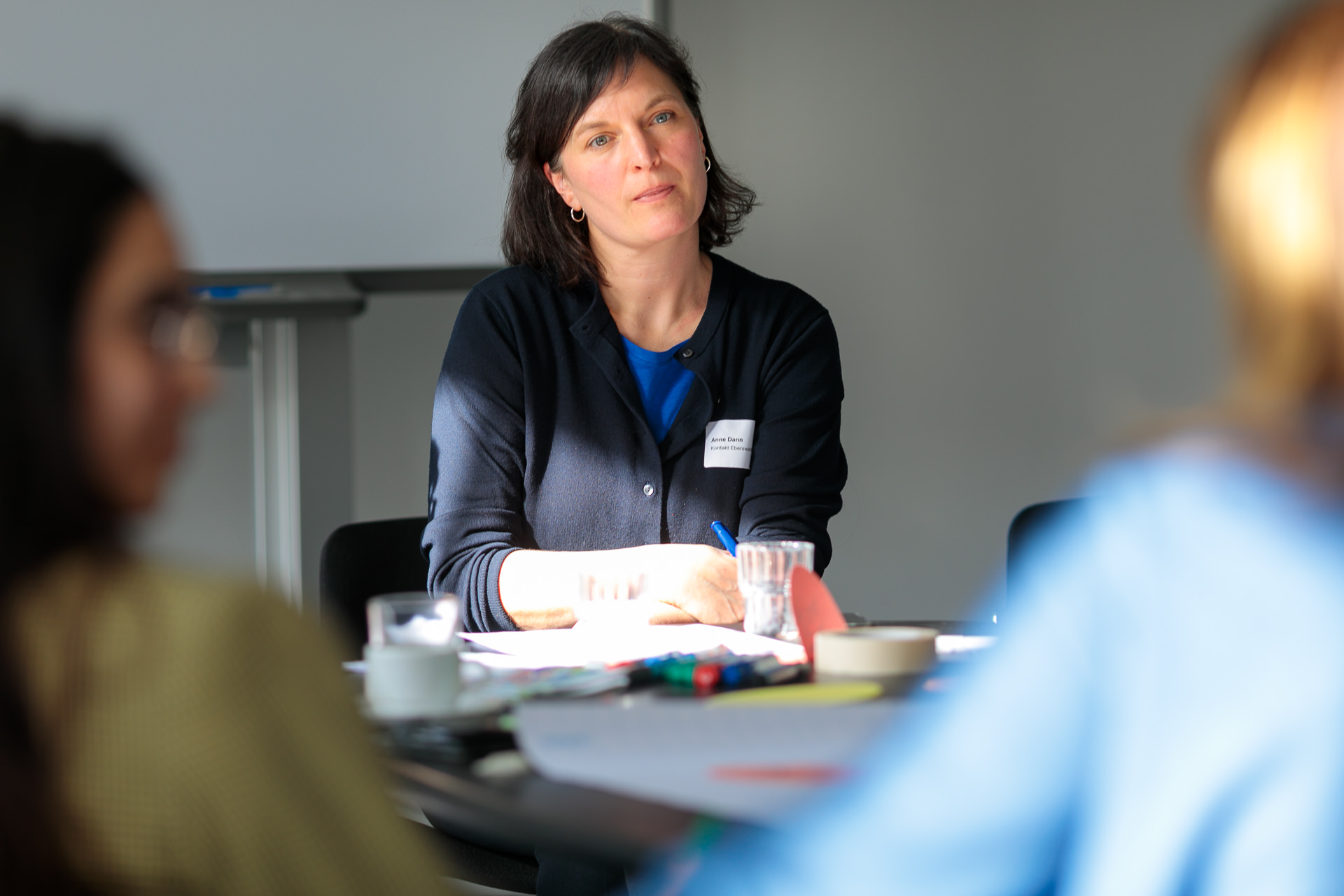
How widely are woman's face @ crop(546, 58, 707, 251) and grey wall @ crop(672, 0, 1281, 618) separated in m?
1.76

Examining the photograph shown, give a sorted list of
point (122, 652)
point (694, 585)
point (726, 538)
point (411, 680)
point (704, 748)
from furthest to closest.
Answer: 1. point (726, 538)
2. point (694, 585)
3. point (411, 680)
4. point (704, 748)
5. point (122, 652)

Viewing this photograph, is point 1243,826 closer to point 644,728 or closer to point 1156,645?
point 1156,645

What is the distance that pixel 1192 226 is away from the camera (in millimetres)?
717

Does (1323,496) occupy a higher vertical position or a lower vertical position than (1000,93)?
lower

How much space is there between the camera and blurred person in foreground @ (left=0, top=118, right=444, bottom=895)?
59 centimetres

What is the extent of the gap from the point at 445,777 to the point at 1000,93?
3545 mm

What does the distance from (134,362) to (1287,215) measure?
0.56m

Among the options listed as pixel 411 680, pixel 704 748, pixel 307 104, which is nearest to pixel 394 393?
pixel 307 104

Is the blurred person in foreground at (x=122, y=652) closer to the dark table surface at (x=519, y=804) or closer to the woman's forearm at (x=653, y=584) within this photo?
the dark table surface at (x=519, y=804)

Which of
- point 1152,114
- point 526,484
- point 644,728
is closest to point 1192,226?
point 644,728

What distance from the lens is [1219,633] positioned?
606 mm

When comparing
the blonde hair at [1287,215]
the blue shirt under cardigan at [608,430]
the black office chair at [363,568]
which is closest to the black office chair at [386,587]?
the black office chair at [363,568]

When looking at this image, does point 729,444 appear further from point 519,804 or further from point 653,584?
point 519,804

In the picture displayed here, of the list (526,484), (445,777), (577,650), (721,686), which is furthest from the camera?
(526,484)
